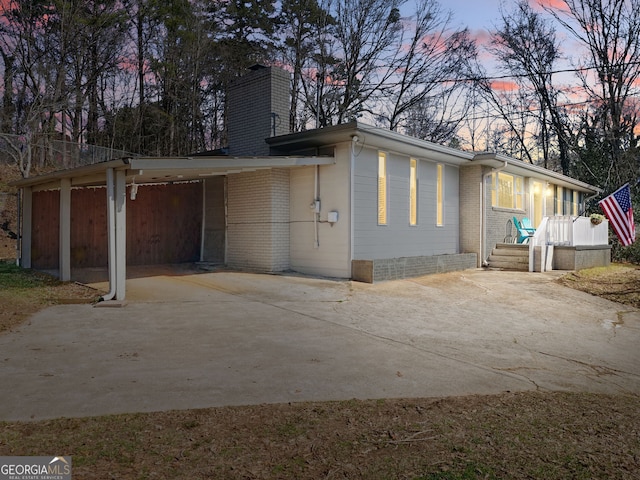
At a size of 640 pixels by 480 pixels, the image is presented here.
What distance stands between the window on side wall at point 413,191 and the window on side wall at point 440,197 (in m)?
1.21

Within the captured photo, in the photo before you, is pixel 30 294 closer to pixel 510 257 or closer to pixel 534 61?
pixel 510 257

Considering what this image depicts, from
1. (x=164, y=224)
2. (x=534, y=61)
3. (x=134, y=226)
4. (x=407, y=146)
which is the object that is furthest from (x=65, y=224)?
(x=534, y=61)

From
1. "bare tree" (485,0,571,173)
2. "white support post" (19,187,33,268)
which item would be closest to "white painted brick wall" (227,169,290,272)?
"white support post" (19,187,33,268)

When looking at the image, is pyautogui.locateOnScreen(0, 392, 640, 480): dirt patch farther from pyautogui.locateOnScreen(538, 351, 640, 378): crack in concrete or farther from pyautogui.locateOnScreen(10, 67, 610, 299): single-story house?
pyautogui.locateOnScreen(10, 67, 610, 299): single-story house

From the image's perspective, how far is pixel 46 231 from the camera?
12.6 meters

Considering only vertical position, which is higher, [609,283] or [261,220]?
[261,220]

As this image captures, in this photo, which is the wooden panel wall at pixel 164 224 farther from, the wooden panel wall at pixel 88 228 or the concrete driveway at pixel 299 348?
the concrete driveway at pixel 299 348

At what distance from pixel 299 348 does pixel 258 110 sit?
833cm

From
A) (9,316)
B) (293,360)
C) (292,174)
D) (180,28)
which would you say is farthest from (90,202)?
(180,28)

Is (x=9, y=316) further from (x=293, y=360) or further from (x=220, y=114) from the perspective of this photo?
(x=220, y=114)

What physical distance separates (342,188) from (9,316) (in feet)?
21.8

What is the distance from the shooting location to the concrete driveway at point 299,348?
3799 mm

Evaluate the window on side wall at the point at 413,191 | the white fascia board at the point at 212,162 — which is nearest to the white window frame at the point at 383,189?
the window on side wall at the point at 413,191

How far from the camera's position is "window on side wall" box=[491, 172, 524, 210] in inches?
587
